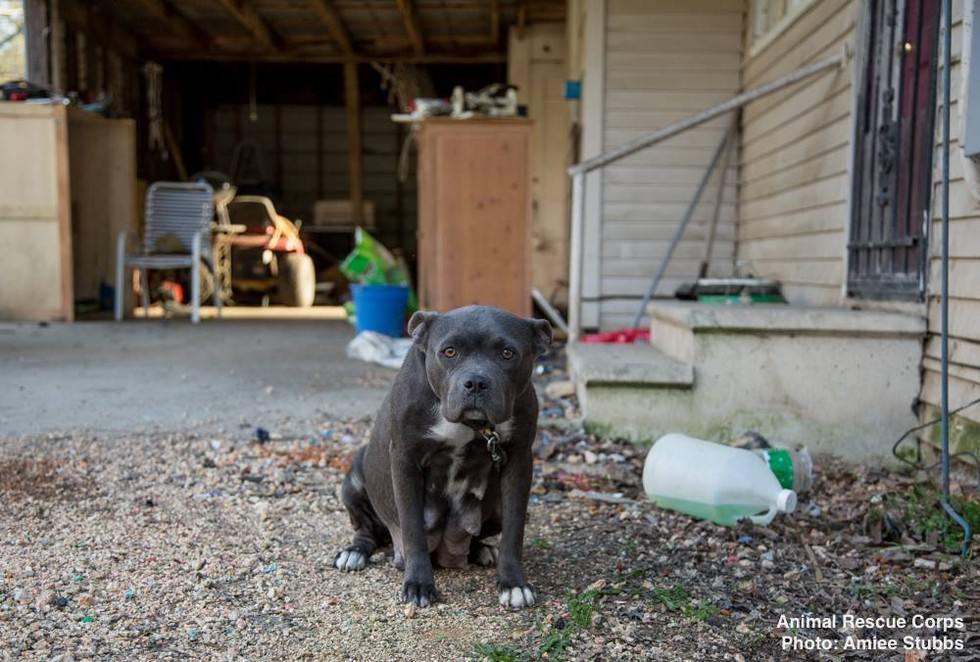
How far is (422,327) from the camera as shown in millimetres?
2400

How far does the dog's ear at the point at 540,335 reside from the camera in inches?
95.1

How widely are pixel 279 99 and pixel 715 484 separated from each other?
17052 millimetres

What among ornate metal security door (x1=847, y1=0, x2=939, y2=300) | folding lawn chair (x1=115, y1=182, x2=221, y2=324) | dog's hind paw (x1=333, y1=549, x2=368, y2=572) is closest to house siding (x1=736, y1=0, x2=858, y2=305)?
ornate metal security door (x1=847, y1=0, x2=939, y2=300)

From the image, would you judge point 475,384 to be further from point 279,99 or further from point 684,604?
point 279,99

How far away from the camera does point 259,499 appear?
3.35m

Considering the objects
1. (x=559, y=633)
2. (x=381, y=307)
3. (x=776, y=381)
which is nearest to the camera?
(x=559, y=633)

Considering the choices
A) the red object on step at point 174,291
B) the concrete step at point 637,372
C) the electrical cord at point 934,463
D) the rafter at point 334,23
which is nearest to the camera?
the electrical cord at point 934,463

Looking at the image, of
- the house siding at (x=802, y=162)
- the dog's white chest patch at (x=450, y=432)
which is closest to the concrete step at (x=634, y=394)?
the house siding at (x=802, y=162)

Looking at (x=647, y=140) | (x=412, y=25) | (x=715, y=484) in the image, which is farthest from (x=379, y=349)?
(x=412, y=25)

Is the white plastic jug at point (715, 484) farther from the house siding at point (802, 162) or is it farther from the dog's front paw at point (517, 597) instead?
the house siding at point (802, 162)

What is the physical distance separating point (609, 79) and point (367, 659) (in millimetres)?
6035

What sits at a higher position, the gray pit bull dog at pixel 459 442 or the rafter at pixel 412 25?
the rafter at pixel 412 25

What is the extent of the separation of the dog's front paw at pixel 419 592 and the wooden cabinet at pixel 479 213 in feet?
16.3

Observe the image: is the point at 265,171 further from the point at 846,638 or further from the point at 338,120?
the point at 846,638
